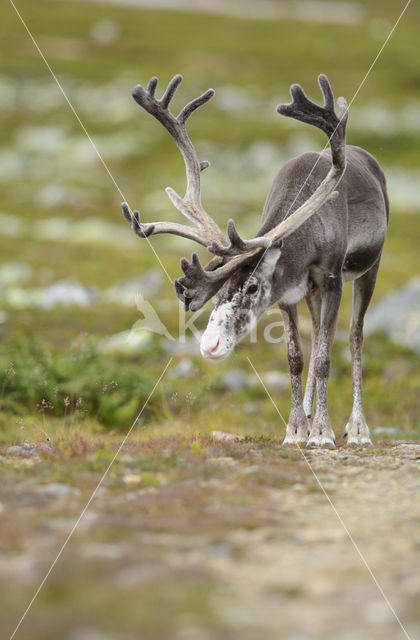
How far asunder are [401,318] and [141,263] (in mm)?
12840

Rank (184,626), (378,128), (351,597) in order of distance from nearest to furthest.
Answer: (184,626)
(351,597)
(378,128)

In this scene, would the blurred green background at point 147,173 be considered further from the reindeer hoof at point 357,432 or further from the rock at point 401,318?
the reindeer hoof at point 357,432

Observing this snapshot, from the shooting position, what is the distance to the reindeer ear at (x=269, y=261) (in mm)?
9977

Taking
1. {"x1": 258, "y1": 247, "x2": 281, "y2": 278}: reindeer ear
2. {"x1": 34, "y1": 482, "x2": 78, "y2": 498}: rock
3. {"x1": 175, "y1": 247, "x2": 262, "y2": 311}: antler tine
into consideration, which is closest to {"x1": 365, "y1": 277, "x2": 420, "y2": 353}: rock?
{"x1": 258, "y1": 247, "x2": 281, "y2": 278}: reindeer ear

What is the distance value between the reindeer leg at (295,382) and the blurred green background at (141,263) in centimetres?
33

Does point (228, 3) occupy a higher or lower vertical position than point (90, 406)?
higher

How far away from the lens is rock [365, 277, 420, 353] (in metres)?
21.4

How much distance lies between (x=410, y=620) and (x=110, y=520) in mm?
2534

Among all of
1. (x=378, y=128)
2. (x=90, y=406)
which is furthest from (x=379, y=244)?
(x=378, y=128)

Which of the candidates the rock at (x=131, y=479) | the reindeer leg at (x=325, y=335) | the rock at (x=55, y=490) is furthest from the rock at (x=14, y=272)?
the rock at (x=55, y=490)

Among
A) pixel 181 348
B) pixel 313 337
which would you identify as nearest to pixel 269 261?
pixel 313 337

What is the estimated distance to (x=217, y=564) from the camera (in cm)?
558

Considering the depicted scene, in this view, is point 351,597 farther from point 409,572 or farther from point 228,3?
point 228,3

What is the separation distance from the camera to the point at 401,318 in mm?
22094
